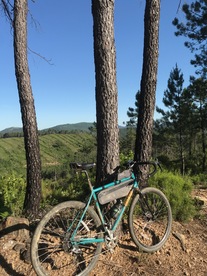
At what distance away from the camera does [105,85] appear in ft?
13.1

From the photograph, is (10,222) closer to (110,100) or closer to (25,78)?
(110,100)

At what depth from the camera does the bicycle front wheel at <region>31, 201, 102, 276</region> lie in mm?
3219

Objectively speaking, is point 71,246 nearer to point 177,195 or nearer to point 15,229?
point 15,229

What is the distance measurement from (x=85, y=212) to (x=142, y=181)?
80.7 inches

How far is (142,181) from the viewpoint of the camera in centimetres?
512

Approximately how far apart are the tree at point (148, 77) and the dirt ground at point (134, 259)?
1675 mm

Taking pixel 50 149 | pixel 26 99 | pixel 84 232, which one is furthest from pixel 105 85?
pixel 50 149

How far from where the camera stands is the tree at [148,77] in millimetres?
5245

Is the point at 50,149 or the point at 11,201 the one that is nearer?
the point at 11,201

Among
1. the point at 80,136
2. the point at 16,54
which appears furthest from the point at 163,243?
the point at 80,136

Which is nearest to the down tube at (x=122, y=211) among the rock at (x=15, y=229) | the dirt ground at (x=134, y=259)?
the dirt ground at (x=134, y=259)

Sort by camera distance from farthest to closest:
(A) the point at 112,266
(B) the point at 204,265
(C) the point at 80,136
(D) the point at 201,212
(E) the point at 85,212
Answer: (C) the point at 80,136 < (D) the point at 201,212 < (B) the point at 204,265 < (A) the point at 112,266 < (E) the point at 85,212

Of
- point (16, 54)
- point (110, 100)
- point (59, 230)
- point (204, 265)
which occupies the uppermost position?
point (16, 54)

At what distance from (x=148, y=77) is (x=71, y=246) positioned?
3.31m
